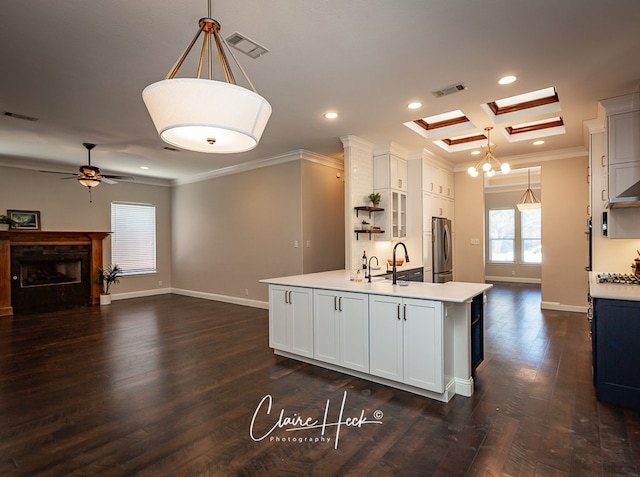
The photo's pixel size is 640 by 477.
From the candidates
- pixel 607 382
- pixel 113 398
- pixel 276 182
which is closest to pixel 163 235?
pixel 276 182

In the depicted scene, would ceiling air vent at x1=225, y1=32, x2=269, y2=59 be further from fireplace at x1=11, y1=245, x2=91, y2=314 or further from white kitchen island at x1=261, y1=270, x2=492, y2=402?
fireplace at x1=11, y1=245, x2=91, y2=314

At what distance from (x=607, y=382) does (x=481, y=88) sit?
289 cm

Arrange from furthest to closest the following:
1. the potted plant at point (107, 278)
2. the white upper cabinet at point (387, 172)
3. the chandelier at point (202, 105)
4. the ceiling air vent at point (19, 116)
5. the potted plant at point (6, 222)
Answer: the potted plant at point (107, 278) < the potted plant at point (6, 222) < the white upper cabinet at point (387, 172) < the ceiling air vent at point (19, 116) < the chandelier at point (202, 105)

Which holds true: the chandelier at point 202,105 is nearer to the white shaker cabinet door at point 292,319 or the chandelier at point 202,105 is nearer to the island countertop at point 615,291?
the white shaker cabinet door at point 292,319

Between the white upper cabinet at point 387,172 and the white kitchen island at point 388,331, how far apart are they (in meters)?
2.49

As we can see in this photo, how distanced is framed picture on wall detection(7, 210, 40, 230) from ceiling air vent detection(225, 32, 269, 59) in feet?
21.5

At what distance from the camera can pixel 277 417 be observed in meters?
2.62

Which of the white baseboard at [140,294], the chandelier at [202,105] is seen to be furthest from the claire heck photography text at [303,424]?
the white baseboard at [140,294]

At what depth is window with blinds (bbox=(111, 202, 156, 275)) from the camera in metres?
8.08

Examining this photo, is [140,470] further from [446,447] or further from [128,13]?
[128,13]

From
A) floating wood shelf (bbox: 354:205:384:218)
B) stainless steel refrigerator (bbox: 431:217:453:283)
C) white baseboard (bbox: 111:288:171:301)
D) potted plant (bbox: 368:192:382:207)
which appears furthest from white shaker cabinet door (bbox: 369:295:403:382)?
white baseboard (bbox: 111:288:171:301)

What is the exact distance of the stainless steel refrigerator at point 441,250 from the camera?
6371mm

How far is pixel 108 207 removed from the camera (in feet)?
26.0

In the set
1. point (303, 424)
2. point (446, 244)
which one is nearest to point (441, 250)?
point (446, 244)
